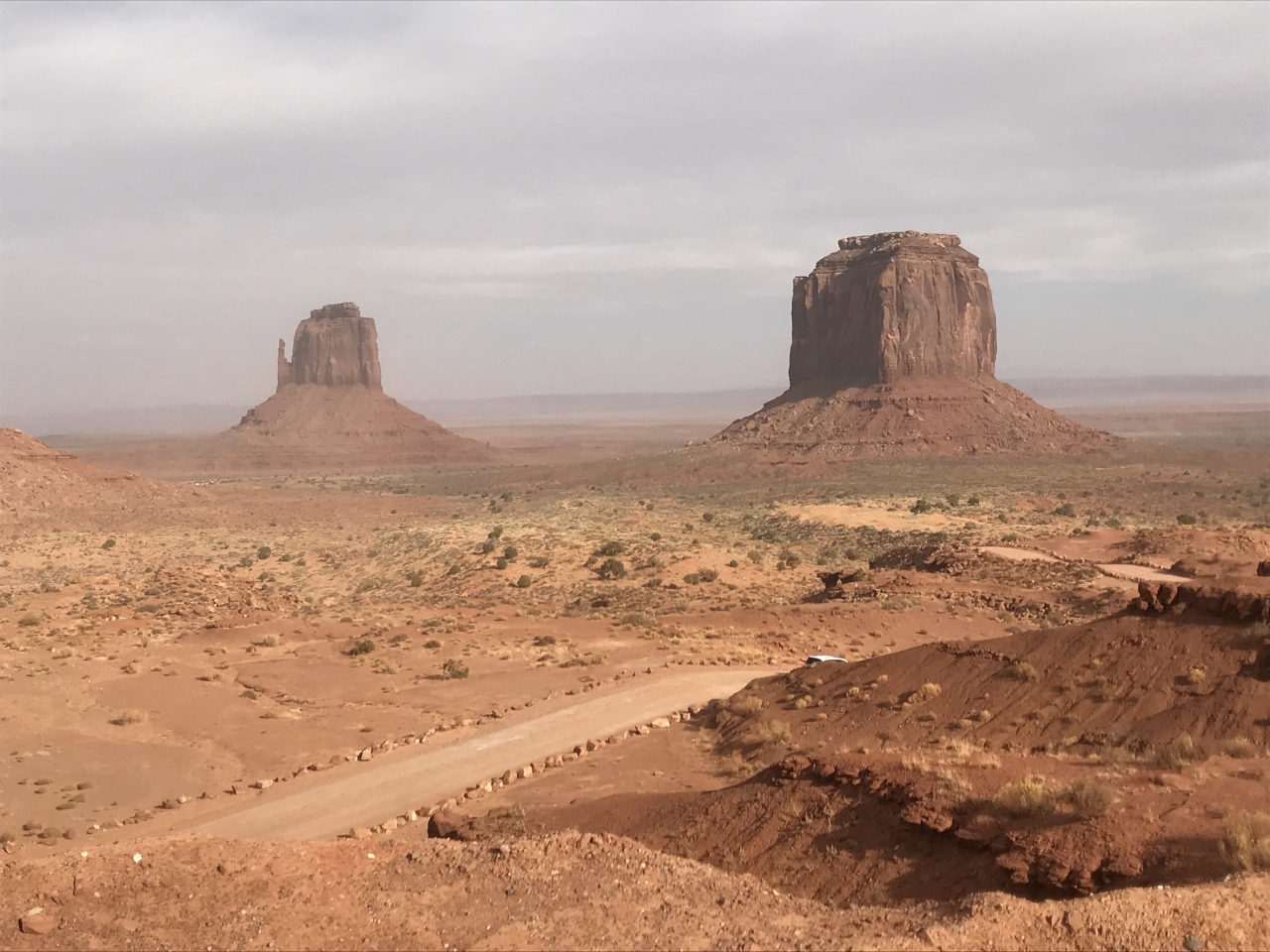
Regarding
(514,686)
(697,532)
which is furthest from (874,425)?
(514,686)

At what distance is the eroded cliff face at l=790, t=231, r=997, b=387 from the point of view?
337ft

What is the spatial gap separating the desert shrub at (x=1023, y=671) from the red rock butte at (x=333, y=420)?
116 meters

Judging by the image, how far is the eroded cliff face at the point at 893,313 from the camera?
103 metres

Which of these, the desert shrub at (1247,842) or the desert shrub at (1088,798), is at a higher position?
the desert shrub at (1247,842)

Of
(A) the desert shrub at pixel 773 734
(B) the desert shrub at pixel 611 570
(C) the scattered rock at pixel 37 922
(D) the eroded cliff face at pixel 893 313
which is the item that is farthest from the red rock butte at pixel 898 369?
(C) the scattered rock at pixel 37 922

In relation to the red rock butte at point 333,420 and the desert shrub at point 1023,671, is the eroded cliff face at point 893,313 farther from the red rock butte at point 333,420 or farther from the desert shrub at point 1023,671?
the desert shrub at point 1023,671

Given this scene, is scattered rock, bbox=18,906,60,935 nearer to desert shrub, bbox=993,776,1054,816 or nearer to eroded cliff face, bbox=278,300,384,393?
desert shrub, bbox=993,776,1054,816

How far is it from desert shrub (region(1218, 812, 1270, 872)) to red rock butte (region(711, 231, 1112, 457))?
82493 mm

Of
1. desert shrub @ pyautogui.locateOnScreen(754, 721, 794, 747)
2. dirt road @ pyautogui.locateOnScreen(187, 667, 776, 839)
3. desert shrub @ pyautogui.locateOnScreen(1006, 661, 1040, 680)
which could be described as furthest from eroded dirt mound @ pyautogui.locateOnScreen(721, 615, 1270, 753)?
dirt road @ pyautogui.locateOnScreen(187, 667, 776, 839)

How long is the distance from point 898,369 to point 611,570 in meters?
75.5

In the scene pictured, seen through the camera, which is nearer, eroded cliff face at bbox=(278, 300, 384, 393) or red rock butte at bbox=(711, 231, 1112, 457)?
red rock butte at bbox=(711, 231, 1112, 457)

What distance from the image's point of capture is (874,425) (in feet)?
312

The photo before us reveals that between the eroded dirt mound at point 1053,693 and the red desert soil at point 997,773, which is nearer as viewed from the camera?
the red desert soil at point 997,773

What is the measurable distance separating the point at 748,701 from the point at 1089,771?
6897 mm
